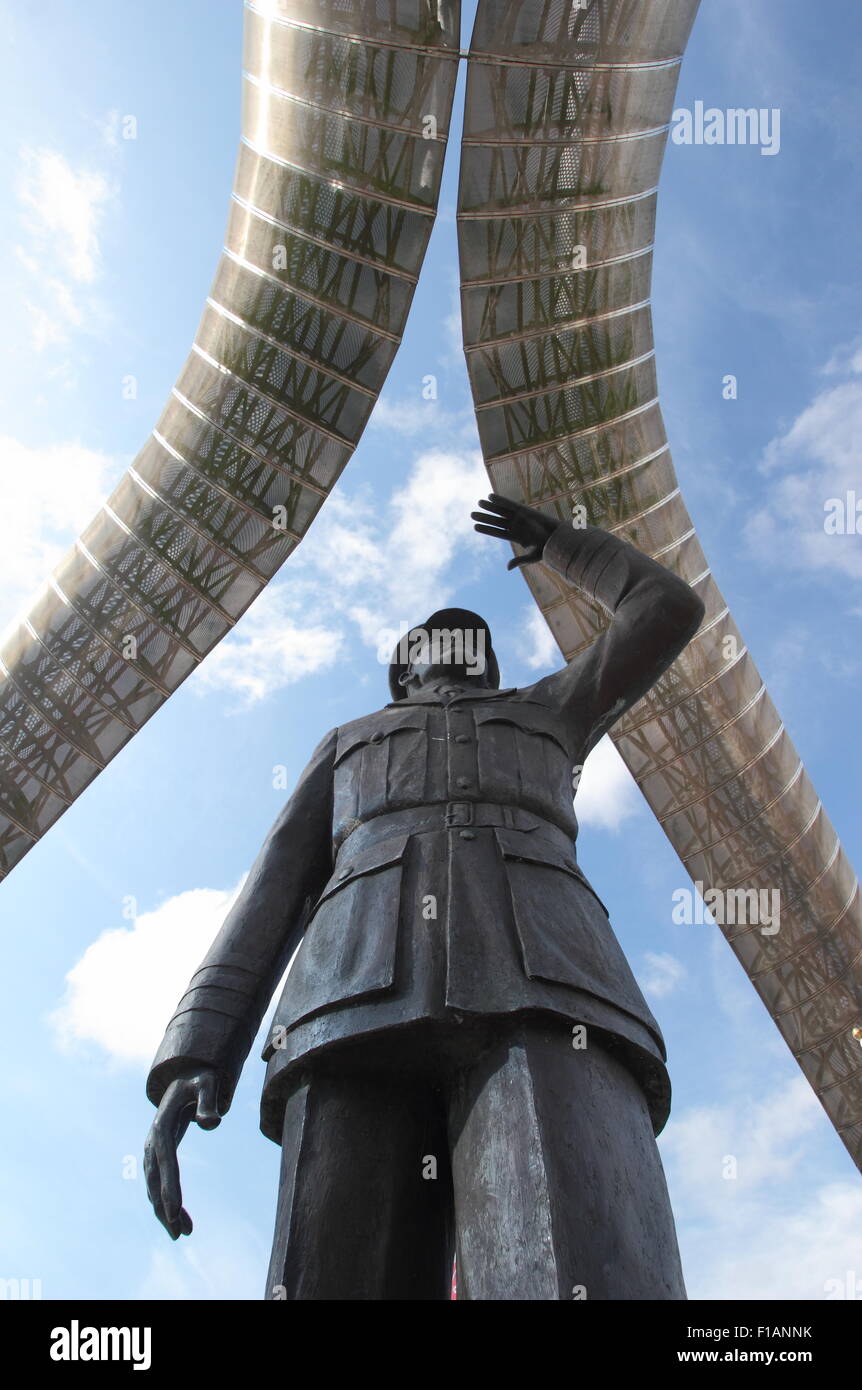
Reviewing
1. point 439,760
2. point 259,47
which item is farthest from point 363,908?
point 259,47

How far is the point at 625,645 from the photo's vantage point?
3678mm

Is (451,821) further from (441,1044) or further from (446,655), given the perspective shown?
(446,655)

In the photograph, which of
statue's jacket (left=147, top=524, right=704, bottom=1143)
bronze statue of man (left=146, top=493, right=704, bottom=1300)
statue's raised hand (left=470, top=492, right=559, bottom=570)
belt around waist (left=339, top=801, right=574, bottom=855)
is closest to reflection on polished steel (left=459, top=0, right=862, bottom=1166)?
statue's raised hand (left=470, top=492, right=559, bottom=570)

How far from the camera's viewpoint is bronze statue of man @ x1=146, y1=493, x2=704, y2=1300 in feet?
7.70

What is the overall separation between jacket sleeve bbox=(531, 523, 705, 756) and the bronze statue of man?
179mm

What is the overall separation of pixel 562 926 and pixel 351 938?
1.74ft

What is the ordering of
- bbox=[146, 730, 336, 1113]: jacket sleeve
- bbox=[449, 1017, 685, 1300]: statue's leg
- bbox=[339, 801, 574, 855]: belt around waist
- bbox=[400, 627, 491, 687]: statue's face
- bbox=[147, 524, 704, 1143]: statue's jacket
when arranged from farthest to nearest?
1. bbox=[400, 627, 491, 687]: statue's face
2. bbox=[339, 801, 574, 855]: belt around waist
3. bbox=[146, 730, 336, 1113]: jacket sleeve
4. bbox=[147, 524, 704, 1143]: statue's jacket
5. bbox=[449, 1017, 685, 1300]: statue's leg

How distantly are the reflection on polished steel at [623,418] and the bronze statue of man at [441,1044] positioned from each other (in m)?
6.06

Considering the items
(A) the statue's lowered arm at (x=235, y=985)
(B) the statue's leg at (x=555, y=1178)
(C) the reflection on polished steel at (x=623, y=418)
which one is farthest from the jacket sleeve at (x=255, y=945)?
(C) the reflection on polished steel at (x=623, y=418)

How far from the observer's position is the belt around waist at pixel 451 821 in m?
3.19

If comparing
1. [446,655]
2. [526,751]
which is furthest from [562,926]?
[446,655]

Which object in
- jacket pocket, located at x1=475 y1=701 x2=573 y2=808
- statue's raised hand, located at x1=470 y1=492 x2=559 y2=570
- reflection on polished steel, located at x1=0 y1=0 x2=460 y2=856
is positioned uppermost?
reflection on polished steel, located at x1=0 y1=0 x2=460 y2=856

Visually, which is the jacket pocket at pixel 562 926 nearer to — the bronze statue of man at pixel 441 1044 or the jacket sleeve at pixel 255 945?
the bronze statue of man at pixel 441 1044

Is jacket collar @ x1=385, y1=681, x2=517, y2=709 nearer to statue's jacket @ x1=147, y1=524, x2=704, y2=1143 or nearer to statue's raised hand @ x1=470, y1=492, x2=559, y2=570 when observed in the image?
statue's jacket @ x1=147, y1=524, x2=704, y2=1143
